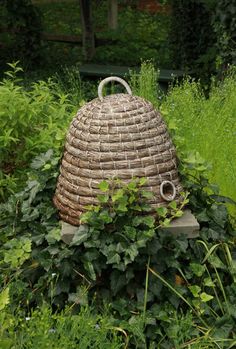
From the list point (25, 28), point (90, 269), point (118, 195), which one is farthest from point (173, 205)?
point (25, 28)

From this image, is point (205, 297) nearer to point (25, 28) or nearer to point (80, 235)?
point (80, 235)

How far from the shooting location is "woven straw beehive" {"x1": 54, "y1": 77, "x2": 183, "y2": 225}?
3.43 meters

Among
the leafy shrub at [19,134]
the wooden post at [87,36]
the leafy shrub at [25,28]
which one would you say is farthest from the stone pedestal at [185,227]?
the wooden post at [87,36]

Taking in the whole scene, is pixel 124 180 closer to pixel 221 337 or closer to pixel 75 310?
pixel 75 310

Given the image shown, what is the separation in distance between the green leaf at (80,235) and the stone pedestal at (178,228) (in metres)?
0.08

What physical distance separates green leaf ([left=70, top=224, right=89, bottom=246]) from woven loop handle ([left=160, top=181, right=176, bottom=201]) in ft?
1.55

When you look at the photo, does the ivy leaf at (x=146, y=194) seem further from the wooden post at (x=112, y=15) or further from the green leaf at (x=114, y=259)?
the wooden post at (x=112, y=15)

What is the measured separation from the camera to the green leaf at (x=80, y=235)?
3337mm

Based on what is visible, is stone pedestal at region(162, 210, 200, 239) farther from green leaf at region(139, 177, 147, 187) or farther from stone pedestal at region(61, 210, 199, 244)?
green leaf at region(139, 177, 147, 187)

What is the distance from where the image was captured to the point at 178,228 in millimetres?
3488

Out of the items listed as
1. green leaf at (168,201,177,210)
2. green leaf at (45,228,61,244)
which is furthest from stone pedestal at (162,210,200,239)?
green leaf at (45,228,61,244)

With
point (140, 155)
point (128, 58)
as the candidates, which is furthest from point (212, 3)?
point (140, 155)

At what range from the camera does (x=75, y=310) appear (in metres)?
3.44

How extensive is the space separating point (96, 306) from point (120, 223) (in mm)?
490
